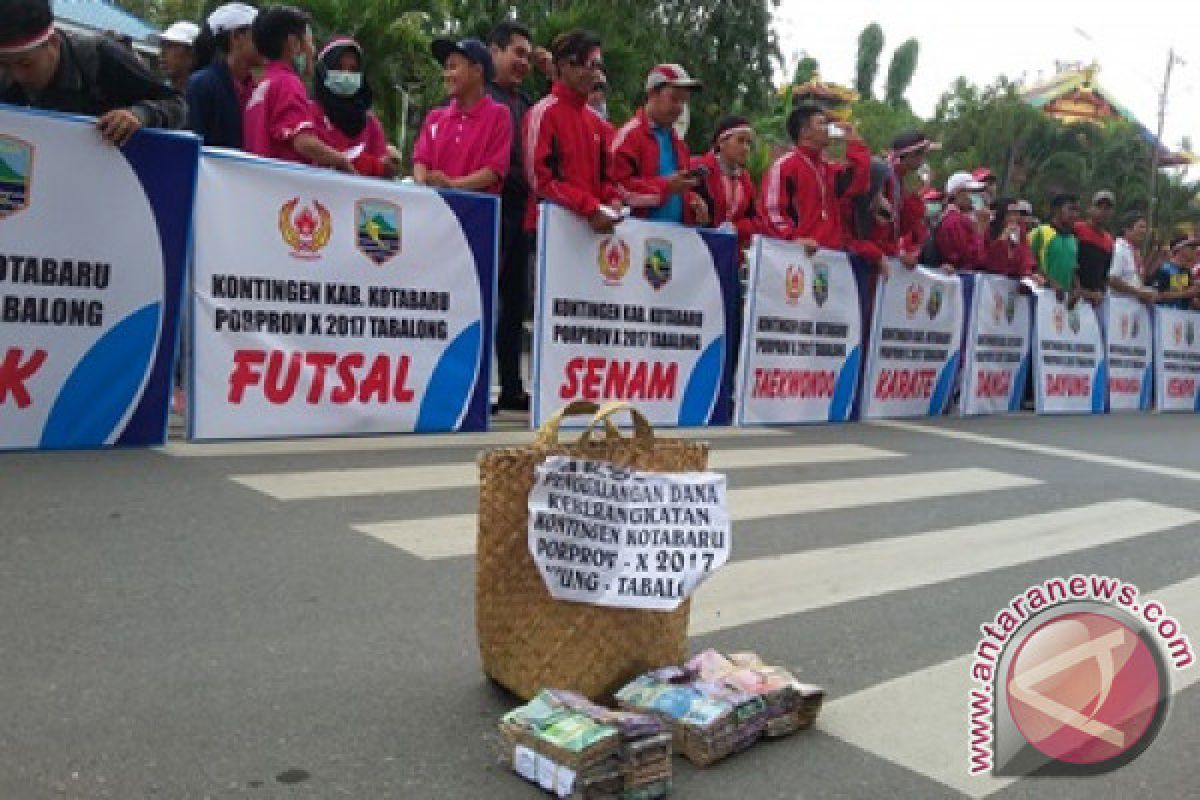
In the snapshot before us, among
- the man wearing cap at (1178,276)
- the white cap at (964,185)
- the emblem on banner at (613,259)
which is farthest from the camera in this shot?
the man wearing cap at (1178,276)

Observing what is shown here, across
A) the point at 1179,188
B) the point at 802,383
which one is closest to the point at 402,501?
the point at 802,383

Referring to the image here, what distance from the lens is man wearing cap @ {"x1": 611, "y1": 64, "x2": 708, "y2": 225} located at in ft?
→ 24.9

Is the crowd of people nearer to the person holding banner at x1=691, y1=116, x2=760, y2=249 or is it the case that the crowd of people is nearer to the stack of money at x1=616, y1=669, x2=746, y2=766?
the person holding banner at x1=691, y1=116, x2=760, y2=249

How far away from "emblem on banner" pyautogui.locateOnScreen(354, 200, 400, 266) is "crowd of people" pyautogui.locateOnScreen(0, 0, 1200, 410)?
32cm

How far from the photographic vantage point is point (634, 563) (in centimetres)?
267

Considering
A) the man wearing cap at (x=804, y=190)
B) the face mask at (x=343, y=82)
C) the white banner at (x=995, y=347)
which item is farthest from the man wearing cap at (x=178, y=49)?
the white banner at (x=995, y=347)

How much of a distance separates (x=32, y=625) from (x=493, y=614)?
48.6 inches

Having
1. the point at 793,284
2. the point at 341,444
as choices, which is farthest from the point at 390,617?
the point at 793,284

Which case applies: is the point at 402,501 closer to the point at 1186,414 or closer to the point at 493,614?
the point at 493,614

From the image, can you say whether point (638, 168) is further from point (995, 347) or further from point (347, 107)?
point (995, 347)

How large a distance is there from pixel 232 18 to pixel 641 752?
548 cm

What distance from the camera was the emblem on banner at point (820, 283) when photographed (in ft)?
28.8

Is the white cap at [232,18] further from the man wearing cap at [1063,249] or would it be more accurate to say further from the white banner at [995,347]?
the man wearing cap at [1063,249]

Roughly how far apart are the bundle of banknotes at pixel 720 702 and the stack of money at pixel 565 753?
256 mm
